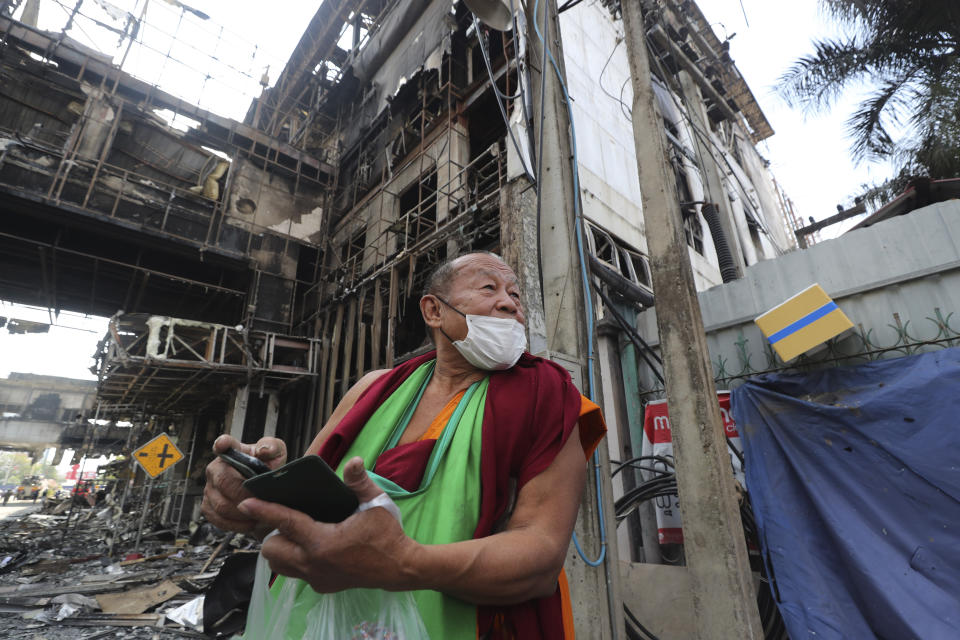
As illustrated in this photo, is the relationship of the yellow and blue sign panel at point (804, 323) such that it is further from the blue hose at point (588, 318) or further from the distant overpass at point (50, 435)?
the distant overpass at point (50, 435)

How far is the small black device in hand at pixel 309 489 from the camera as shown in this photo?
722mm

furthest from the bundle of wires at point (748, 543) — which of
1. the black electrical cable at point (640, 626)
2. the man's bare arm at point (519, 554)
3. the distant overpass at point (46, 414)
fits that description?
the distant overpass at point (46, 414)

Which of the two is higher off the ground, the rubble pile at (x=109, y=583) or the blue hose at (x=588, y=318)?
the blue hose at (x=588, y=318)

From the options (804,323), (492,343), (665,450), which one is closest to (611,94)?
(804,323)

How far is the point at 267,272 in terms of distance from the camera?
13.3 meters

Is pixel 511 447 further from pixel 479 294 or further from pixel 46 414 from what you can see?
pixel 46 414

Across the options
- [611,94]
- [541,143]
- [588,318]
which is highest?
[611,94]

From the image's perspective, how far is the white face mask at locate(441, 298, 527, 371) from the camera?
57.6 inches

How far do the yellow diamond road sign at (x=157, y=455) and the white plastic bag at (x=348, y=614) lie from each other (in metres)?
9.05

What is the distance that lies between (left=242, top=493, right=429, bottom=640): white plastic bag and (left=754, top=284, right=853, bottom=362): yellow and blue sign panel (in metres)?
4.18

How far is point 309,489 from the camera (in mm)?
763

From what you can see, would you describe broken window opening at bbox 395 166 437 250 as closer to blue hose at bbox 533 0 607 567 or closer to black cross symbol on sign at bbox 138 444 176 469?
blue hose at bbox 533 0 607 567

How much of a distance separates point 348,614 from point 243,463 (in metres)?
0.43

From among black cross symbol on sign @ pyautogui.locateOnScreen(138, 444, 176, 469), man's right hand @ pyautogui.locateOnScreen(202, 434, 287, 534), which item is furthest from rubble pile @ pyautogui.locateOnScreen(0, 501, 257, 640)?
black cross symbol on sign @ pyautogui.locateOnScreen(138, 444, 176, 469)
